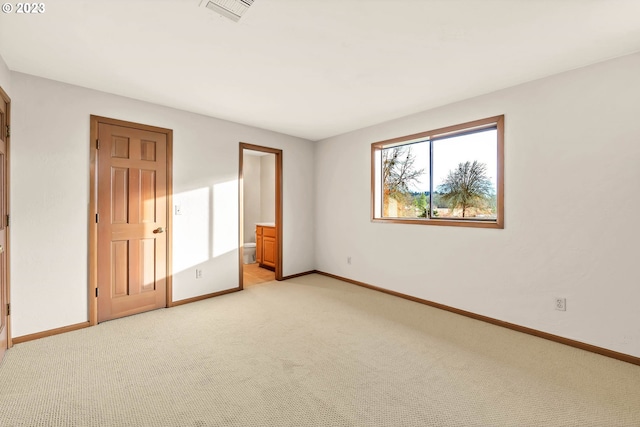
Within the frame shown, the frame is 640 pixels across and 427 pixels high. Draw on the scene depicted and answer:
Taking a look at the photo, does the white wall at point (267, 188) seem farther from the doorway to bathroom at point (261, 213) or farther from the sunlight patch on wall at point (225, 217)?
the sunlight patch on wall at point (225, 217)

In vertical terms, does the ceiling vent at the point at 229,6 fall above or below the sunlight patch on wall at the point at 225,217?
above

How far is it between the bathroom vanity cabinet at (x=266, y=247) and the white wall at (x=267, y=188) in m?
0.98

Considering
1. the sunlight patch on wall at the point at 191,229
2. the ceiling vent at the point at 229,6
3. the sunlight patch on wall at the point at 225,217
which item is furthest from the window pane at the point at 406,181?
the ceiling vent at the point at 229,6

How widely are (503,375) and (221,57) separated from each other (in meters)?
3.35

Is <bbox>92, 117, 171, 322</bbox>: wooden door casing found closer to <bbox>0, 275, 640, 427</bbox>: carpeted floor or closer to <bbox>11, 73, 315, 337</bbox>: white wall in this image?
<bbox>11, 73, 315, 337</bbox>: white wall

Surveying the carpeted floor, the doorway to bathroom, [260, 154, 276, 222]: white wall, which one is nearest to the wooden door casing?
the carpeted floor

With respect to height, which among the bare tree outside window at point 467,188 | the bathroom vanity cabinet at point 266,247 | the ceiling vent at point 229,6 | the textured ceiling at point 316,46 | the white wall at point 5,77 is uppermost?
the textured ceiling at point 316,46

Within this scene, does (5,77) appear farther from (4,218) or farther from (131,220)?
(131,220)

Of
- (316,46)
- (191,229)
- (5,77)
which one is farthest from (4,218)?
(316,46)

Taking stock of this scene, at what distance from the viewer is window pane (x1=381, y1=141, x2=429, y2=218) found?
12.9 ft

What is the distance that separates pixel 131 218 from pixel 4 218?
3.24ft

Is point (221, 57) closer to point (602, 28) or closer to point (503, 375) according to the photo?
point (602, 28)

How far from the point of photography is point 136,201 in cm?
329

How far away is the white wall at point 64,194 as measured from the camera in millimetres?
2615
